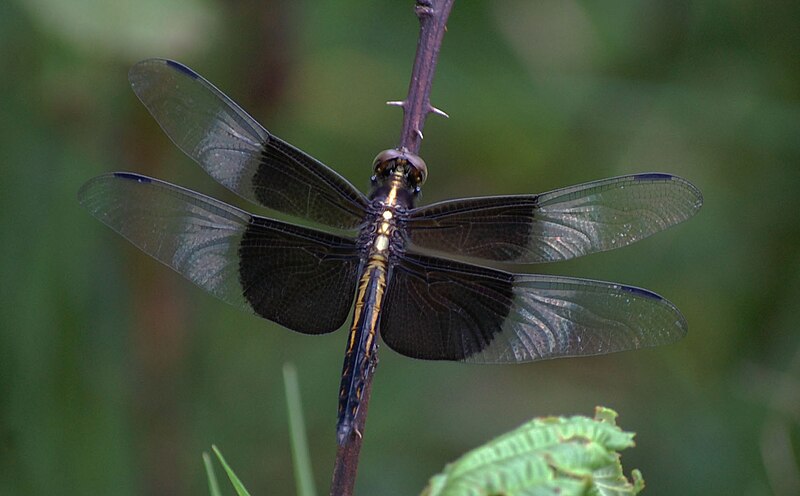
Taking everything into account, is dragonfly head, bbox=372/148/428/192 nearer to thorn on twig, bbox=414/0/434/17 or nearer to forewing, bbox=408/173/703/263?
forewing, bbox=408/173/703/263

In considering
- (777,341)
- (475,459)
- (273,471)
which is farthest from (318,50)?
(475,459)

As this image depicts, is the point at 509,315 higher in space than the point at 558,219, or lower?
lower

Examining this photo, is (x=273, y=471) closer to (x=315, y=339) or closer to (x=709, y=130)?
(x=315, y=339)

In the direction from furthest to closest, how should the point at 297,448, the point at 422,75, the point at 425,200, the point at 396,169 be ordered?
the point at 425,200, the point at 396,169, the point at 422,75, the point at 297,448

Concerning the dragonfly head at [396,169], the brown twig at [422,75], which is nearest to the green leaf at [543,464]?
the brown twig at [422,75]

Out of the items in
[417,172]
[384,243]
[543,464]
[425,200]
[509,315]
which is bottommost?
[543,464]

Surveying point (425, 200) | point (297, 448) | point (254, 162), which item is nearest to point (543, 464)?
point (297, 448)

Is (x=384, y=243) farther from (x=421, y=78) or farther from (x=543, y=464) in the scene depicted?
(x=543, y=464)

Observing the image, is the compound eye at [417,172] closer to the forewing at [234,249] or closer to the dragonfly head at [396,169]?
the dragonfly head at [396,169]
